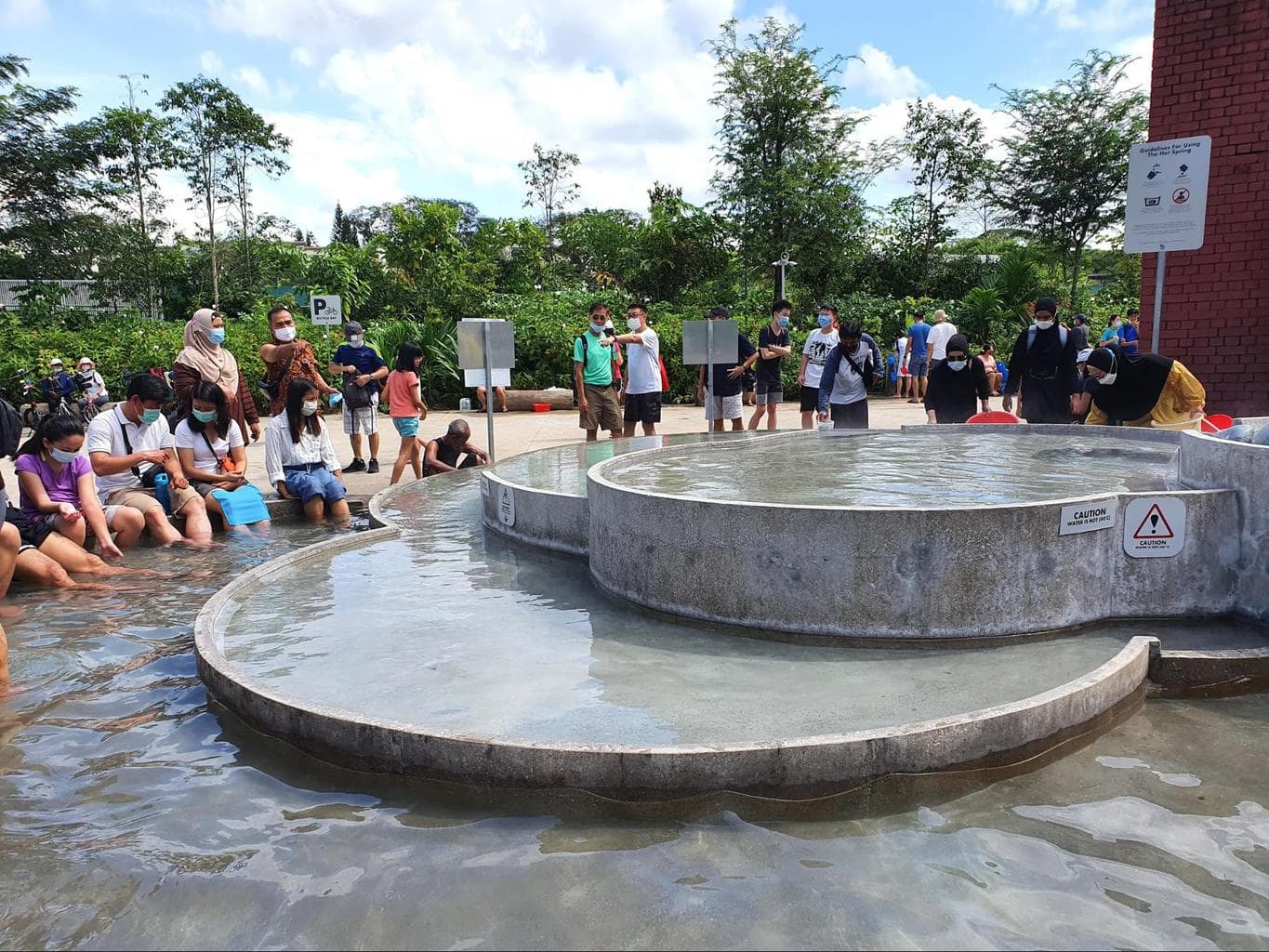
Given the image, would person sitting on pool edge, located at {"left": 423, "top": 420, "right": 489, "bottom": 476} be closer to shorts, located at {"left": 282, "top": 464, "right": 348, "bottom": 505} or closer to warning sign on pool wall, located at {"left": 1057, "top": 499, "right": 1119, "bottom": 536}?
shorts, located at {"left": 282, "top": 464, "right": 348, "bottom": 505}

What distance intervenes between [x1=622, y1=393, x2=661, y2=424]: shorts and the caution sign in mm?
6700

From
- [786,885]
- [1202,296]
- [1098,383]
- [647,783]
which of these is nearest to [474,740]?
[647,783]

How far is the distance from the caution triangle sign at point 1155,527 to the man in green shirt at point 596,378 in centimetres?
649

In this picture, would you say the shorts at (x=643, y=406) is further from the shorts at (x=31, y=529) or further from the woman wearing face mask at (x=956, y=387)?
the shorts at (x=31, y=529)

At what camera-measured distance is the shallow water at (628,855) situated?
2.63 metres

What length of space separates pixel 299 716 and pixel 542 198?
44.2 metres

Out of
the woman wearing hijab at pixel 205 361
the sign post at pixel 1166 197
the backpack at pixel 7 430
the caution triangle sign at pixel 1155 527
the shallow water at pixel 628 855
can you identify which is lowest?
the shallow water at pixel 628 855

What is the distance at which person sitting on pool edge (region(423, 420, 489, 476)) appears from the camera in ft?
32.4

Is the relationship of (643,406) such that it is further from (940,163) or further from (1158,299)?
(940,163)

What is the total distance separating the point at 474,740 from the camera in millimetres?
3340

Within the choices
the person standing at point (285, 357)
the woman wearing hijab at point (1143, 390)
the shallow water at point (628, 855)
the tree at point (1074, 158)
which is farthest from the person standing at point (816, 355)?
the tree at point (1074, 158)

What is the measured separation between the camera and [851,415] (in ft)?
32.8

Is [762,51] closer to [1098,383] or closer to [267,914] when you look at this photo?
[1098,383]

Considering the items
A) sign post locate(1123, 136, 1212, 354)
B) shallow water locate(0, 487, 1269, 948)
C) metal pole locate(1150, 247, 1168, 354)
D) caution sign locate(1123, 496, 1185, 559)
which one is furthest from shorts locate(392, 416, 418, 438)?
caution sign locate(1123, 496, 1185, 559)
